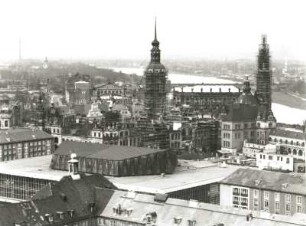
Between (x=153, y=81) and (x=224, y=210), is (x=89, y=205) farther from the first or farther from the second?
(x=153, y=81)

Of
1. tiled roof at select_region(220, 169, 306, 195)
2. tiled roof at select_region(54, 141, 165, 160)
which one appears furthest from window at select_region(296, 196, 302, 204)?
tiled roof at select_region(54, 141, 165, 160)

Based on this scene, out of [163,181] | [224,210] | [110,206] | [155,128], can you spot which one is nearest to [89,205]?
[110,206]

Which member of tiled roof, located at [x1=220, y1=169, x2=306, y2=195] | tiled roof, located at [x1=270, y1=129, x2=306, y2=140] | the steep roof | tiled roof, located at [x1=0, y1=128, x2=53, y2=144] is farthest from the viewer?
the steep roof

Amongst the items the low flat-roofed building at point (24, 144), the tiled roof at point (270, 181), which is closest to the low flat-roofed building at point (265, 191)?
the tiled roof at point (270, 181)

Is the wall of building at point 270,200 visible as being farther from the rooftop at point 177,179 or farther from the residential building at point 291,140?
the residential building at point 291,140

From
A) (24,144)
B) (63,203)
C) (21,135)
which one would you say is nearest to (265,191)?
(63,203)

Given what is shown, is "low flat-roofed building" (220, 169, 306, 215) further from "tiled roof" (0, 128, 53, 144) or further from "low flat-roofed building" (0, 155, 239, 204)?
"tiled roof" (0, 128, 53, 144)

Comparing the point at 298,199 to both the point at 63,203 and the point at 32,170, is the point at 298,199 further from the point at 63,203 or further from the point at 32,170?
the point at 32,170
